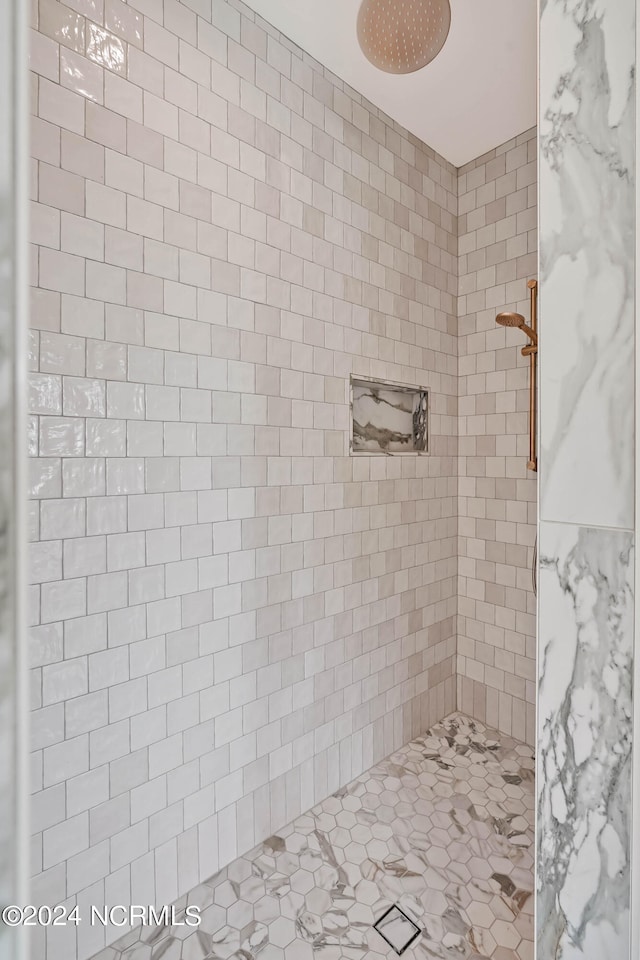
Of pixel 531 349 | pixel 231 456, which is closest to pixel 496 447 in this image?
pixel 531 349

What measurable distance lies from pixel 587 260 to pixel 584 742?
0.72 meters

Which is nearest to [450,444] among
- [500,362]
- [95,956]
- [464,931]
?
[500,362]

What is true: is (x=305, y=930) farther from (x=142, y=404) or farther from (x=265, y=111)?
(x=265, y=111)

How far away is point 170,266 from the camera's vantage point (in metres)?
1.30

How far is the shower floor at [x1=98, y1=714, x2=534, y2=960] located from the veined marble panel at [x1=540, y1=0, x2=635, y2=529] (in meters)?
1.23

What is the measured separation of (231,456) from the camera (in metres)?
1.45

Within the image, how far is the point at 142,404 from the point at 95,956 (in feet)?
4.55

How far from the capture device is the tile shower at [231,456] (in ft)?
3.71

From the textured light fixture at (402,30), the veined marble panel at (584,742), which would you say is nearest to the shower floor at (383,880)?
the veined marble panel at (584,742)

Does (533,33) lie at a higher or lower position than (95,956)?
higher

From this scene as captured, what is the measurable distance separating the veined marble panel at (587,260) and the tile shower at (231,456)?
0.94 m

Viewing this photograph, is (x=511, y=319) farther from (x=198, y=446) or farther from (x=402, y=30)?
(x=198, y=446)

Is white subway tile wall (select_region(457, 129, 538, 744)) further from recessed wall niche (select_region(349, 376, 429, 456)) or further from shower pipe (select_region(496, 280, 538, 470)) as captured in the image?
recessed wall niche (select_region(349, 376, 429, 456))

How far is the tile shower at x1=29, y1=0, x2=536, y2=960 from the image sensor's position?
113cm
